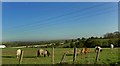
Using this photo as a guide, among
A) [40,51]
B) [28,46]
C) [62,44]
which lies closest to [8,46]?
[28,46]

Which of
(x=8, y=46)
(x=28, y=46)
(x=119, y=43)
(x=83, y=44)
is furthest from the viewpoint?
(x=8, y=46)

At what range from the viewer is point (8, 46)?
4366 cm

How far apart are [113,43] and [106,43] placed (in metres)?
2.43

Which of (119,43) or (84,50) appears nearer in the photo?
(84,50)

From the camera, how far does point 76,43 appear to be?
1419 inches

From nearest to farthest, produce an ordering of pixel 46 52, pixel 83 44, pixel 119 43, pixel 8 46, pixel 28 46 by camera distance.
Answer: pixel 46 52 < pixel 119 43 < pixel 83 44 < pixel 28 46 < pixel 8 46

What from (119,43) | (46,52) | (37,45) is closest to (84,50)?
(46,52)

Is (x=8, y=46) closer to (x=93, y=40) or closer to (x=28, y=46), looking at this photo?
(x=28, y=46)

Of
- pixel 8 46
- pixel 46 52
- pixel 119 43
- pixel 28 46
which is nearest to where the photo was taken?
pixel 46 52

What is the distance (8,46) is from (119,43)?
755 inches

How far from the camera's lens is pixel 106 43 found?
40.4 meters

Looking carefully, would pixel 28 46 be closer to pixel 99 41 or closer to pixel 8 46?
pixel 8 46

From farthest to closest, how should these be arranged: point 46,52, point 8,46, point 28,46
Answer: point 8,46 < point 28,46 < point 46,52

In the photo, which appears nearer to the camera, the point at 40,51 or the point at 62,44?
the point at 40,51
